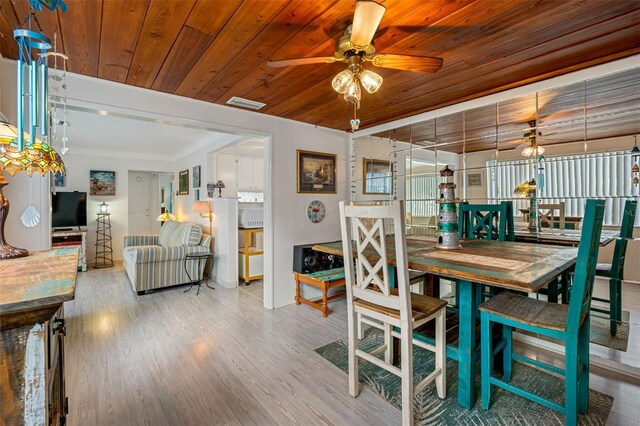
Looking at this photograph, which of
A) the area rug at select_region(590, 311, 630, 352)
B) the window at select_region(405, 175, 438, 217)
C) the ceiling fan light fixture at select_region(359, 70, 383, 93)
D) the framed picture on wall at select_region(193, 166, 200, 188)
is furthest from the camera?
the framed picture on wall at select_region(193, 166, 200, 188)

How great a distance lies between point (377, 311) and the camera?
1684 millimetres

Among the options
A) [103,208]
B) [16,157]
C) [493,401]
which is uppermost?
[16,157]

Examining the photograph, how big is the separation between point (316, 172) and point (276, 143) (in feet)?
2.20

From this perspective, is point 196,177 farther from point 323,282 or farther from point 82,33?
point 82,33

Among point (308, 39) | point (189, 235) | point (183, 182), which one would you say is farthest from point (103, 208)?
point (308, 39)

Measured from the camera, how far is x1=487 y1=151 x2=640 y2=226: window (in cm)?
223

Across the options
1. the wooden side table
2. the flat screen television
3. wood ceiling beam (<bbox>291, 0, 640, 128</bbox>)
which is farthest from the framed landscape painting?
wood ceiling beam (<bbox>291, 0, 640, 128</bbox>)

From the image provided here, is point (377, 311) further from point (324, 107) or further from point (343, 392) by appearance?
point (324, 107)

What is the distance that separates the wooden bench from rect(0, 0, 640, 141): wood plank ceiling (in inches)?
78.5

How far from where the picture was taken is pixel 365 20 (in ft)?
4.43

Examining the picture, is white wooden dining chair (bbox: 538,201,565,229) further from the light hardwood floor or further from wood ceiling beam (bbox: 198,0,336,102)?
wood ceiling beam (bbox: 198,0,336,102)

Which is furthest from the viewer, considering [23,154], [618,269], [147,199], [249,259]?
[147,199]

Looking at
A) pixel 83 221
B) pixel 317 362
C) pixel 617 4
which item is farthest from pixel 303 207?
pixel 83 221

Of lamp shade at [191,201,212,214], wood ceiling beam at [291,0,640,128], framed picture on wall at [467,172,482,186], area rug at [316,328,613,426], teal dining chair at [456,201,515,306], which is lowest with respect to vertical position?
area rug at [316,328,613,426]
